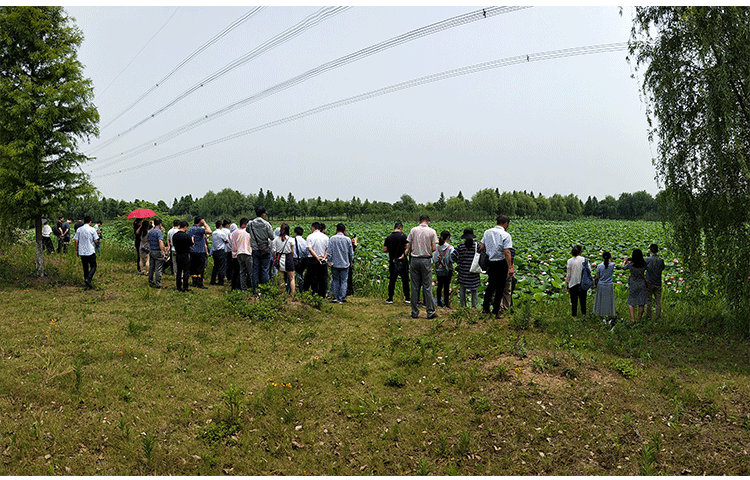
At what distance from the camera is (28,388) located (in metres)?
6.25

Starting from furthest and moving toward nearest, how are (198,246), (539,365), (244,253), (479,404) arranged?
(198,246), (244,253), (539,365), (479,404)

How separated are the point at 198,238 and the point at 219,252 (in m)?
1.30

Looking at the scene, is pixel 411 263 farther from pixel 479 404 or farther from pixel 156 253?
pixel 156 253

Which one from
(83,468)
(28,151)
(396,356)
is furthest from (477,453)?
(28,151)

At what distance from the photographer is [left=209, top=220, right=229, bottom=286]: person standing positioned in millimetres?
13867

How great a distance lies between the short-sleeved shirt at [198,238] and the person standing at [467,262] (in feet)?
24.3

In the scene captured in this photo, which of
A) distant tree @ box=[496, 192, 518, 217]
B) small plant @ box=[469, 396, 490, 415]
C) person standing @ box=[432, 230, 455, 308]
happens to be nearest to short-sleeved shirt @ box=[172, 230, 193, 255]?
person standing @ box=[432, 230, 455, 308]

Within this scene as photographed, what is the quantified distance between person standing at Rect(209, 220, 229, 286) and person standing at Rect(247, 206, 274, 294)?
2.97 m

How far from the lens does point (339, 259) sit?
1159cm

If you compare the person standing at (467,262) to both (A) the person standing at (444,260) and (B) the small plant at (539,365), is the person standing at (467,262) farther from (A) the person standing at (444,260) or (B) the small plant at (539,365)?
(B) the small plant at (539,365)

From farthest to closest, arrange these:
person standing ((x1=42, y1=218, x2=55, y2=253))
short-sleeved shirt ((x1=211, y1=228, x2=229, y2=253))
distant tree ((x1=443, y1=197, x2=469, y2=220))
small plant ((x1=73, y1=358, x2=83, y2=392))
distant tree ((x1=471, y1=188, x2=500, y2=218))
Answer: distant tree ((x1=471, y1=188, x2=500, y2=218))
distant tree ((x1=443, y1=197, x2=469, y2=220))
person standing ((x1=42, y1=218, x2=55, y2=253))
short-sleeved shirt ((x1=211, y1=228, x2=229, y2=253))
small plant ((x1=73, y1=358, x2=83, y2=392))

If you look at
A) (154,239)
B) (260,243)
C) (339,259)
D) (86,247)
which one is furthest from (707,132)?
(86,247)

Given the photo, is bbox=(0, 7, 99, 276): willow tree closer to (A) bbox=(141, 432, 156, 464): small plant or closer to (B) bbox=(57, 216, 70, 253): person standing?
(B) bbox=(57, 216, 70, 253): person standing

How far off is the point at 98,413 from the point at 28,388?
134 cm
